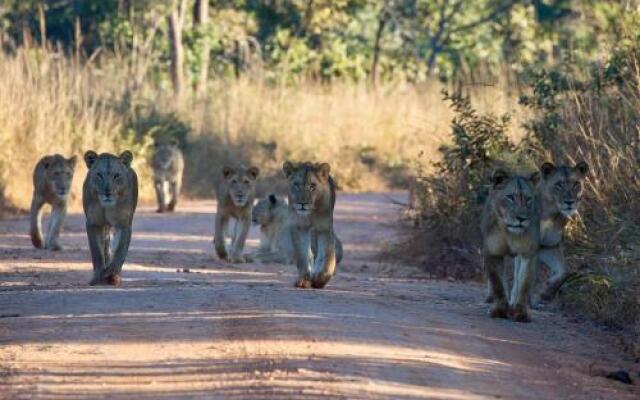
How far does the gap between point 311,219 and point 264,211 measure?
18.4ft

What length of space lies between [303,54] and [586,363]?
2872cm

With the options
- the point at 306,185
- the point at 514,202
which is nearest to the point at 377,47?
the point at 306,185

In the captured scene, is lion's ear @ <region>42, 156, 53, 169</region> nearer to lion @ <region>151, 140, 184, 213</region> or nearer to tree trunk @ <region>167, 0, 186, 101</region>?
lion @ <region>151, 140, 184, 213</region>

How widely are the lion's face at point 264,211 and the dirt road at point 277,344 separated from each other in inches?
143

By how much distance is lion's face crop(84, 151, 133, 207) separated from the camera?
37.4ft

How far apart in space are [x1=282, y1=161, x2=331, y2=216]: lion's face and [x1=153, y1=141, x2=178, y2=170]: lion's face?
11202 mm

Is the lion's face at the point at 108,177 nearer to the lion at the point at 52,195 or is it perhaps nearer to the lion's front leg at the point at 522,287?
the lion's front leg at the point at 522,287

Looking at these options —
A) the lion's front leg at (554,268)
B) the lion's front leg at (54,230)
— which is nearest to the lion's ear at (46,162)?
the lion's front leg at (54,230)

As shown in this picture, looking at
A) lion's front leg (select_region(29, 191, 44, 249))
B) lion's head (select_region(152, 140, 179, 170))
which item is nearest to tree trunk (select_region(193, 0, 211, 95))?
lion's head (select_region(152, 140, 179, 170))

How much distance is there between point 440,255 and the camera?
15875 millimetres

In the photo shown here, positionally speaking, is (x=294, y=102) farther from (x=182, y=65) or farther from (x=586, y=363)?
(x=586, y=363)

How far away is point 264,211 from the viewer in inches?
662

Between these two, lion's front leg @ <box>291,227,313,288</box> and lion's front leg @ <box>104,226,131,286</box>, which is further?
lion's front leg @ <box>104,226,131,286</box>

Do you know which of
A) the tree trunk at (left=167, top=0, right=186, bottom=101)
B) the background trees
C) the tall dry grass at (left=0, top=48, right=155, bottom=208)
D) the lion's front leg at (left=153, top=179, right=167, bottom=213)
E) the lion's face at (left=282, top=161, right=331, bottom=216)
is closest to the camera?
the lion's face at (left=282, top=161, right=331, bottom=216)
